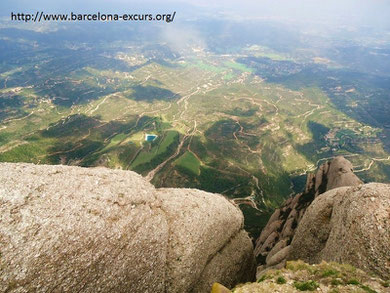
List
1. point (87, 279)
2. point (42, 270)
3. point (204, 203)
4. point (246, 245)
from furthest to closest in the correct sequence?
point (246, 245) → point (204, 203) → point (87, 279) → point (42, 270)

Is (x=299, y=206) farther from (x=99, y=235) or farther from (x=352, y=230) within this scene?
(x=99, y=235)

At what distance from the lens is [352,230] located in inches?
1230

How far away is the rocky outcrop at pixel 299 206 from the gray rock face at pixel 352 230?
17.2 meters

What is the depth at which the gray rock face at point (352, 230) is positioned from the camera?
27.8 meters

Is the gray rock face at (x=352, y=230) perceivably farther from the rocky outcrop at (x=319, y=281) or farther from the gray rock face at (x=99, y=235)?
the gray rock face at (x=99, y=235)

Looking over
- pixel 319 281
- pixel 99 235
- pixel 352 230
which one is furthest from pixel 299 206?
pixel 99 235

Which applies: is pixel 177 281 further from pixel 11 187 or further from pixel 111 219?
pixel 11 187

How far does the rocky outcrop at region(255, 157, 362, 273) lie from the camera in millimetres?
66062

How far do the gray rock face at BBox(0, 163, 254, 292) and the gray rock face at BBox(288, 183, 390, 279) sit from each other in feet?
54.5

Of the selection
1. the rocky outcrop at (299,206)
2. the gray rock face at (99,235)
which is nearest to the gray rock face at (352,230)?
the gray rock face at (99,235)

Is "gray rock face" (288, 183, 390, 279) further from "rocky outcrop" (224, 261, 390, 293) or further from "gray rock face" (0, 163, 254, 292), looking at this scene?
"gray rock face" (0, 163, 254, 292)

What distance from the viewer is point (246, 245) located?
4306 centimetres

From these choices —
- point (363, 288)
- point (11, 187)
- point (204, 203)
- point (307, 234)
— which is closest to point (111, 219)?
point (11, 187)

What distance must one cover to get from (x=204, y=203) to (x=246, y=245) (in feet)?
45.6
